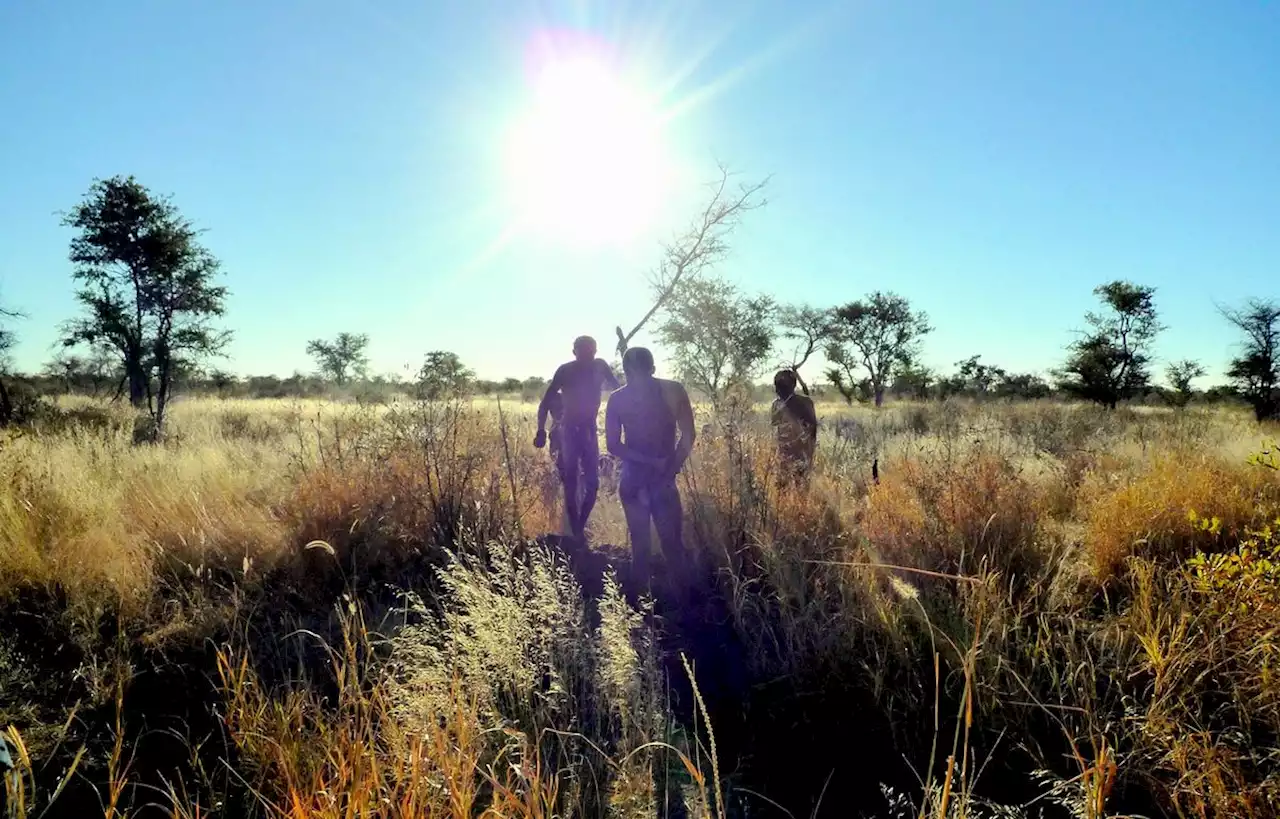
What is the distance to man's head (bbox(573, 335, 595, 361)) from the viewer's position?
5551mm

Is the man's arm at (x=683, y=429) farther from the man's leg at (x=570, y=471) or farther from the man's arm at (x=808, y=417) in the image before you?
the man's arm at (x=808, y=417)

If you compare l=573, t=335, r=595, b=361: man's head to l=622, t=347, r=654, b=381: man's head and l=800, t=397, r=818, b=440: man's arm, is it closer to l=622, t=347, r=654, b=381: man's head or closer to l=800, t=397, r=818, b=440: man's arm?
l=622, t=347, r=654, b=381: man's head

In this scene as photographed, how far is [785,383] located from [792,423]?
616 mm

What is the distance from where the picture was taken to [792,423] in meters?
5.95

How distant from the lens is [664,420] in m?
4.46

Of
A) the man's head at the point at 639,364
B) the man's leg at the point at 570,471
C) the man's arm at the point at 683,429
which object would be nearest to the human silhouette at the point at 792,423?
the man's arm at the point at 683,429

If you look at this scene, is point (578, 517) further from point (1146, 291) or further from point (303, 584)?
point (1146, 291)

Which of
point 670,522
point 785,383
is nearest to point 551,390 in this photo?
point 670,522

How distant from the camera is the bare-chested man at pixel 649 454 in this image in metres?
4.41

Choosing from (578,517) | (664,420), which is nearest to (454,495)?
(578,517)

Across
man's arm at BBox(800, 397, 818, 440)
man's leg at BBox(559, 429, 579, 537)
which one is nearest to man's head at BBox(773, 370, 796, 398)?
man's arm at BBox(800, 397, 818, 440)

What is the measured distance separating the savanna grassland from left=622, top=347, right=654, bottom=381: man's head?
716 mm

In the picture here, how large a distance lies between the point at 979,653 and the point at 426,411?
13.6 ft

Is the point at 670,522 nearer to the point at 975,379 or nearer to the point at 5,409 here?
the point at 5,409
